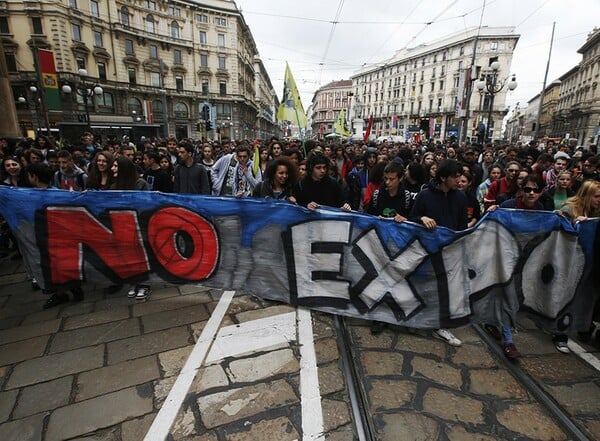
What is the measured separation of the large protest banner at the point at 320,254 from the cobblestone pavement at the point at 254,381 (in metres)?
0.35

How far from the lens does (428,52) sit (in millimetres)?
67125

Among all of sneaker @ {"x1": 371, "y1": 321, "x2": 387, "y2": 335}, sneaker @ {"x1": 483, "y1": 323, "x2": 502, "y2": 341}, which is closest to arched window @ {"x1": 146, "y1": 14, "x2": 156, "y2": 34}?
sneaker @ {"x1": 371, "y1": 321, "x2": 387, "y2": 335}

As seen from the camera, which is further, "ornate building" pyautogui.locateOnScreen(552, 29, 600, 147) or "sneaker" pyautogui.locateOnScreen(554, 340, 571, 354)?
"ornate building" pyautogui.locateOnScreen(552, 29, 600, 147)

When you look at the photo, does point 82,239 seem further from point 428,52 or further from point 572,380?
point 428,52

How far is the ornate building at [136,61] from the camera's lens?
124ft

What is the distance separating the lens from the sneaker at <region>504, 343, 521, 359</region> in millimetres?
2902

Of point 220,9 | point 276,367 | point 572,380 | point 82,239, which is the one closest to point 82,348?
point 82,239

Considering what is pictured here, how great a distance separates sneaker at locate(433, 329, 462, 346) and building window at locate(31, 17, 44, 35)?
5282 cm

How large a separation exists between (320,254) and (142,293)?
2261mm

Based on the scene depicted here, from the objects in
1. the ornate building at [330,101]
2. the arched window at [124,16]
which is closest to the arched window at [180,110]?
the arched window at [124,16]

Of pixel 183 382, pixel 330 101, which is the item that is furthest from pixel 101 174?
pixel 330 101

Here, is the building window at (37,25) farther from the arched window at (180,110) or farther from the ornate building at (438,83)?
the ornate building at (438,83)

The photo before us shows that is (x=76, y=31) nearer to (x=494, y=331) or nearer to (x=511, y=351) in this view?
(x=494, y=331)

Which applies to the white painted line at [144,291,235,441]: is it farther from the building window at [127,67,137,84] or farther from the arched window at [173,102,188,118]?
the arched window at [173,102,188,118]
